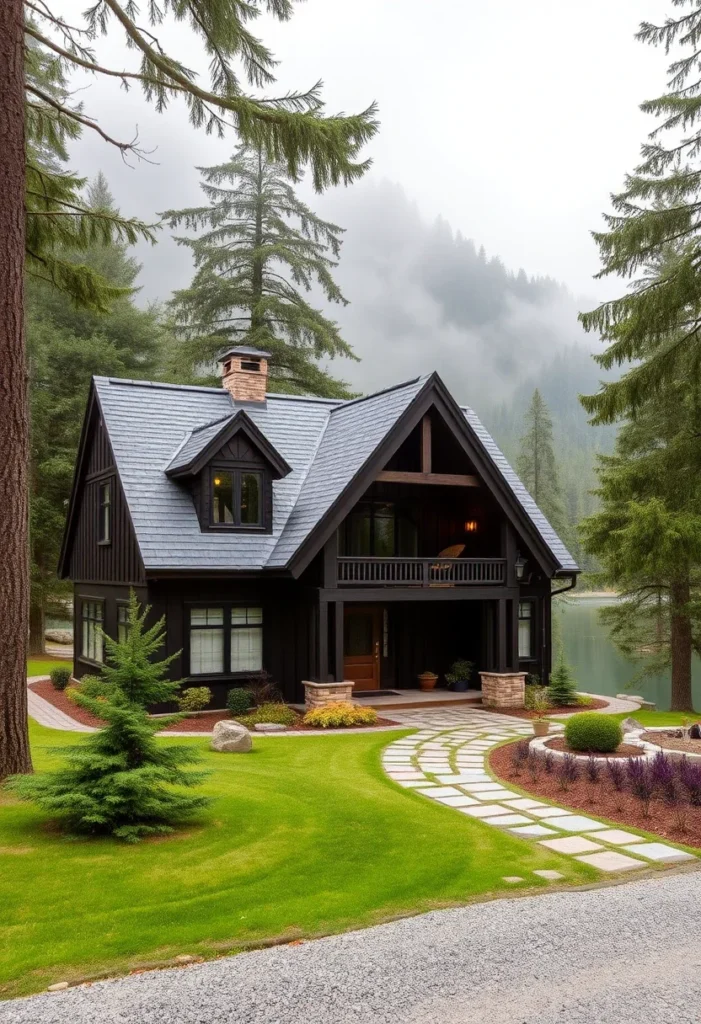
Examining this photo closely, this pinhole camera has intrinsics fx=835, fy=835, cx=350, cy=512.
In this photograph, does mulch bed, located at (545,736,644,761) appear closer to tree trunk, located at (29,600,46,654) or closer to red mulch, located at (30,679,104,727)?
red mulch, located at (30,679,104,727)

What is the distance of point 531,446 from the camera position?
175 ft

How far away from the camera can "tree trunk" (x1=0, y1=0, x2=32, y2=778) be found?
8.78m

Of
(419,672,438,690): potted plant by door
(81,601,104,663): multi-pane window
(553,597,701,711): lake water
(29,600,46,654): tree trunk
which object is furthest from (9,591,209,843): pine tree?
(29,600,46,654): tree trunk

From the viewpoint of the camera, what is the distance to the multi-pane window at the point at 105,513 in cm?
1901

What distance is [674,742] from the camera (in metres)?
12.7

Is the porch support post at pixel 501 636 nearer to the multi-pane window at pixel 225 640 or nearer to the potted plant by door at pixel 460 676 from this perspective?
the potted plant by door at pixel 460 676

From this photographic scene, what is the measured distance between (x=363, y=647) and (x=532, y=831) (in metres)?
11.4

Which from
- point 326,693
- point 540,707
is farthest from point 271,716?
point 540,707

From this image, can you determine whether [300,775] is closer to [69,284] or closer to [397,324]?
[69,284]

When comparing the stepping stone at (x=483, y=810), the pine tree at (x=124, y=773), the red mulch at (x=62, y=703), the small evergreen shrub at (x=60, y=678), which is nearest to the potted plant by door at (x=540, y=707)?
the stepping stone at (x=483, y=810)

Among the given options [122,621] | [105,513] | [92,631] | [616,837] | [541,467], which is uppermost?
[541,467]

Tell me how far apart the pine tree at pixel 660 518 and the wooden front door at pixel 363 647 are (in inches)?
221

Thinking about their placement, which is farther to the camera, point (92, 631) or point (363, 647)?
point (92, 631)

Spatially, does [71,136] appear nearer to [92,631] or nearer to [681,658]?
[92,631]
